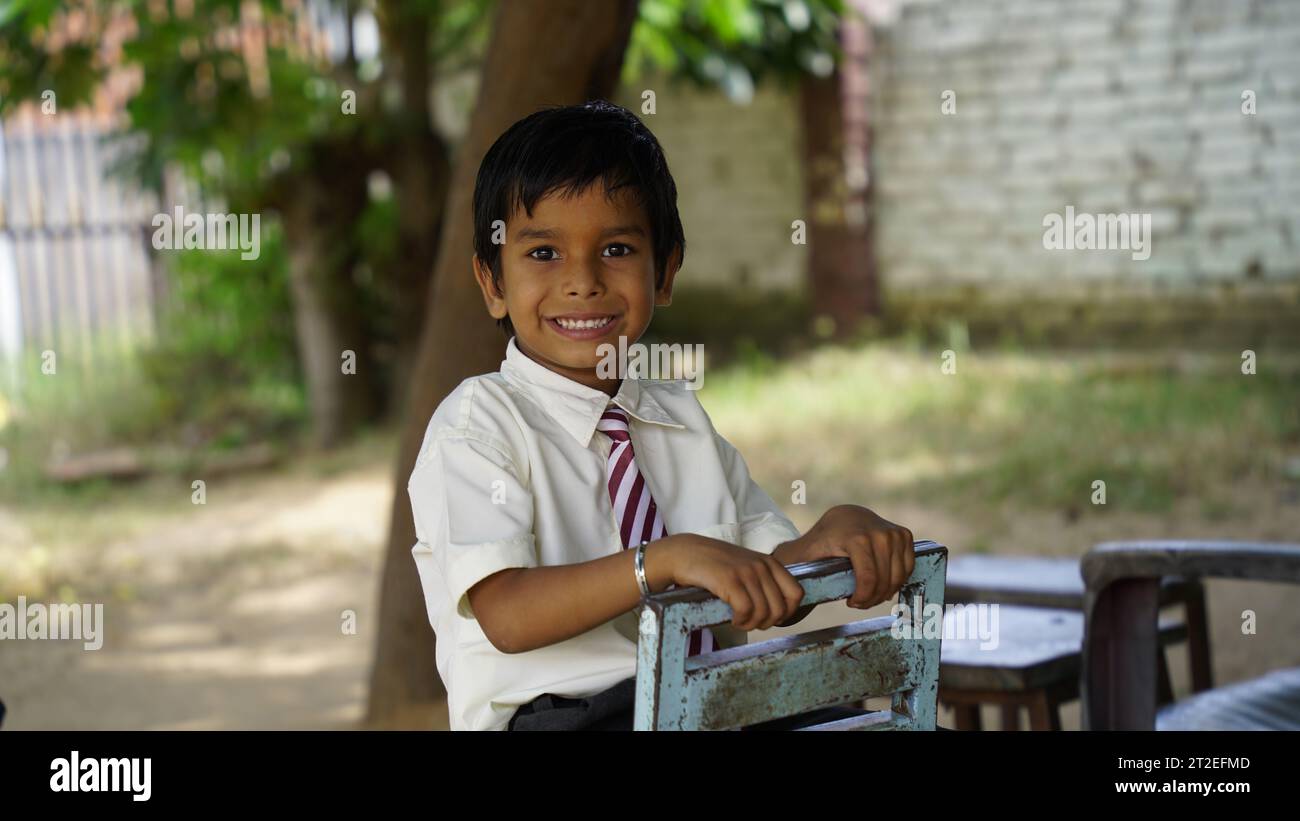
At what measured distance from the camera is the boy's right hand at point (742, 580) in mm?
1349

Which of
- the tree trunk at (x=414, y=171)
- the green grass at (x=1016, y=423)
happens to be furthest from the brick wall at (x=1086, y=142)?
the tree trunk at (x=414, y=171)

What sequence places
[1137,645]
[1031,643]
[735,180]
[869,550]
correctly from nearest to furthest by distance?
1. [869,550]
2. [1137,645]
3. [1031,643]
4. [735,180]

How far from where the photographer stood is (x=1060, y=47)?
325 inches

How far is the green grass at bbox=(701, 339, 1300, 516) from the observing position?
6.02 m

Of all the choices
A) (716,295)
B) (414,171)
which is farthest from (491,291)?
(716,295)

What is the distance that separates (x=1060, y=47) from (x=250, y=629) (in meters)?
5.72

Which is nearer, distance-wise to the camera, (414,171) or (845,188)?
(414,171)

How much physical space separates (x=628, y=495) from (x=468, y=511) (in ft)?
0.82

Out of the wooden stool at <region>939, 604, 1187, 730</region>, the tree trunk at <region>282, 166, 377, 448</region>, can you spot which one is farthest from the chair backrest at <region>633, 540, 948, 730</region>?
the tree trunk at <region>282, 166, 377, 448</region>

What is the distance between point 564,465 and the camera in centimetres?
174

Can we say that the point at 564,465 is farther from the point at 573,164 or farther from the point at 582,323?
the point at 573,164

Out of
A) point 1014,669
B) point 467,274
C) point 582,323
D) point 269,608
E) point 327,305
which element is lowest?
point 269,608

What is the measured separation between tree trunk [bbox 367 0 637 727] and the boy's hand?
210cm
